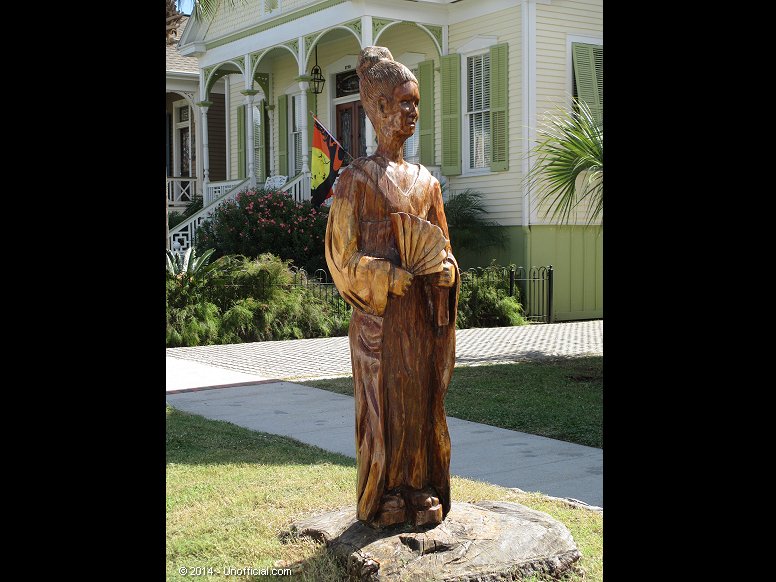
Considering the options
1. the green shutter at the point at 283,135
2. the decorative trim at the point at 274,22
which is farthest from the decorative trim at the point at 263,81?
the decorative trim at the point at 274,22

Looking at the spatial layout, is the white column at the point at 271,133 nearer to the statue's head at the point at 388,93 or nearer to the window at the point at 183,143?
the window at the point at 183,143

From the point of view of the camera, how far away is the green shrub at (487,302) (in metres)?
15.9

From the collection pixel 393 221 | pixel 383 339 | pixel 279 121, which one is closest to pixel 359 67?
pixel 393 221

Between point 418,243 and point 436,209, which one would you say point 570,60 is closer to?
point 436,209

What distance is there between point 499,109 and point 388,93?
532 inches

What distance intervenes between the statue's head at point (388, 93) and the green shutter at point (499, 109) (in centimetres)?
1328

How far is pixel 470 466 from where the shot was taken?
6.16 m

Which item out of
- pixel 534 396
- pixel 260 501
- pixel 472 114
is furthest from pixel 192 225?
pixel 260 501

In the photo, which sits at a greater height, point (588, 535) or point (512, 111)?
point (512, 111)

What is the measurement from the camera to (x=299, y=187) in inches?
750

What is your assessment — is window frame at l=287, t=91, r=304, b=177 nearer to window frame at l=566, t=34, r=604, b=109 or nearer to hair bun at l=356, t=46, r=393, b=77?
window frame at l=566, t=34, r=604, b=109

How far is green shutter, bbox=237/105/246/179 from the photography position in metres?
23.1

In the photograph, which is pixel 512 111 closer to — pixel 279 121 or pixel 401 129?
pixel 279 121
